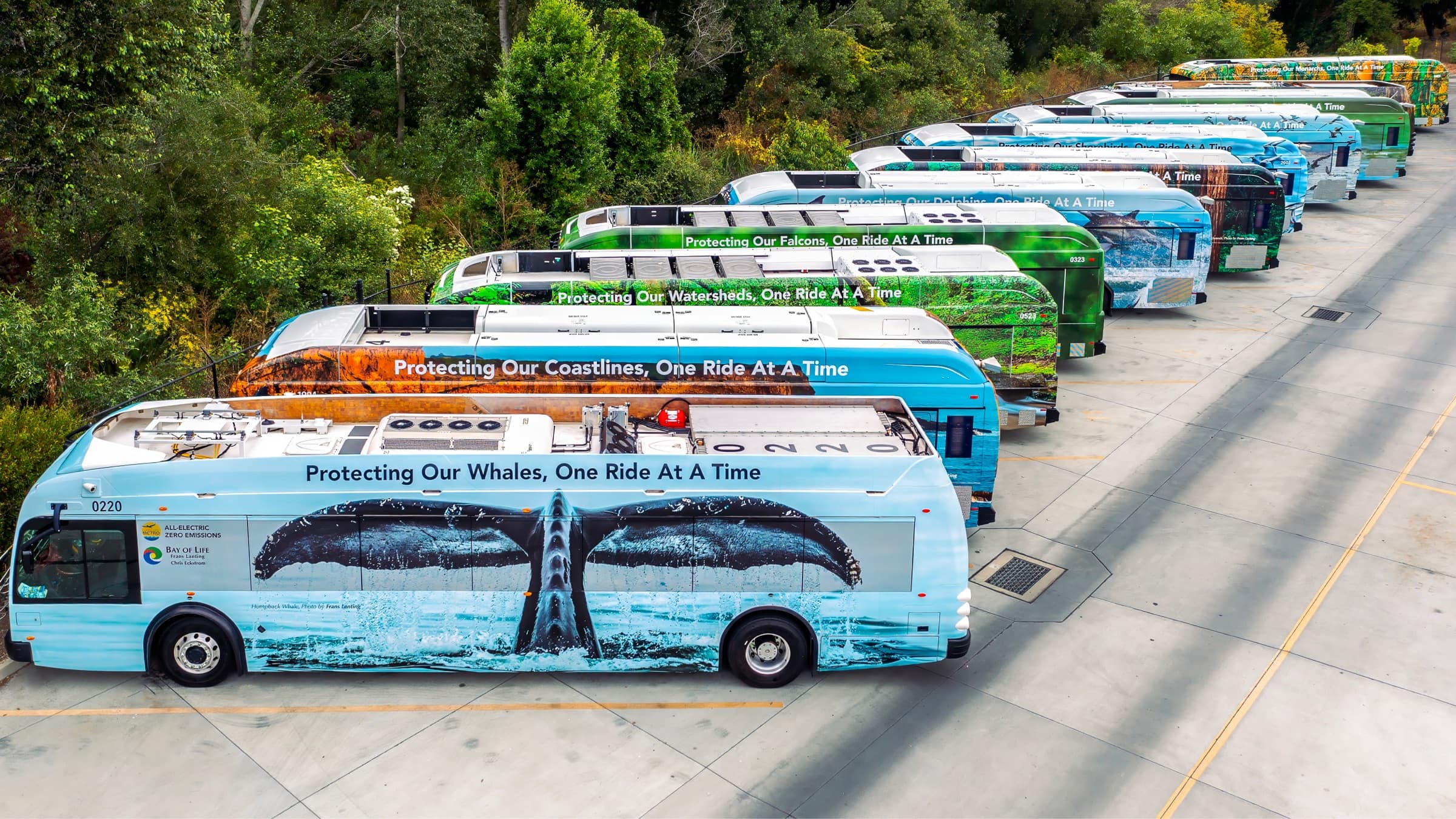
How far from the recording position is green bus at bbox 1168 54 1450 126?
57344mm

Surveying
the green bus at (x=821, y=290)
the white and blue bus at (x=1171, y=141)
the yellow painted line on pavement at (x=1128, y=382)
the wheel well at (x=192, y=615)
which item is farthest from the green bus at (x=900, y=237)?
the wheel well at (x=192, y=615)

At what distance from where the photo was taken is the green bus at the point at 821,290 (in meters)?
21.2

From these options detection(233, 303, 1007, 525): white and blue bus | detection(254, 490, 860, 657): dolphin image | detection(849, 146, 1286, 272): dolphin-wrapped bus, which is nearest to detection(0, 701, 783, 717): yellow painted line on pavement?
detection(254, 490, 860, 657): dolphin image

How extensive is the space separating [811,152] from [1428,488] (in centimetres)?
2085

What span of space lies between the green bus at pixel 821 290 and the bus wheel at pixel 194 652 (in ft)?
26.5

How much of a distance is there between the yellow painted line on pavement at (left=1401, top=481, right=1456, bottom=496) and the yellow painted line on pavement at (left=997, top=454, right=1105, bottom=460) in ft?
16.4

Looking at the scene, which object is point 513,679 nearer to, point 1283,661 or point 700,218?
point 1283,661

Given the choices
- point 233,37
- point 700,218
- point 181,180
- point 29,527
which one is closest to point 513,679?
point 29,527

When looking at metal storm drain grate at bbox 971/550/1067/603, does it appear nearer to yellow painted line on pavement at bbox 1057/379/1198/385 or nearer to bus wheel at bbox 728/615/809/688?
bus wheel at bbox 728/615/809/688

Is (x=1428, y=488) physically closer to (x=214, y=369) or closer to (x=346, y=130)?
(x=214, y=369)

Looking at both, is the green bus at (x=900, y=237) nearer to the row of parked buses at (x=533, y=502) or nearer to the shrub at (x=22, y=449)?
the row of parked buses at (x=533, y=502)

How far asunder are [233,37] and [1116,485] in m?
31.4

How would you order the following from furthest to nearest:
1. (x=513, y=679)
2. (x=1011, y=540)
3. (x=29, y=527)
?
(x=1011, y=540) < (x=513, y=679) < (x=29, y=527)

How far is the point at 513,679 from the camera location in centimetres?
1480
